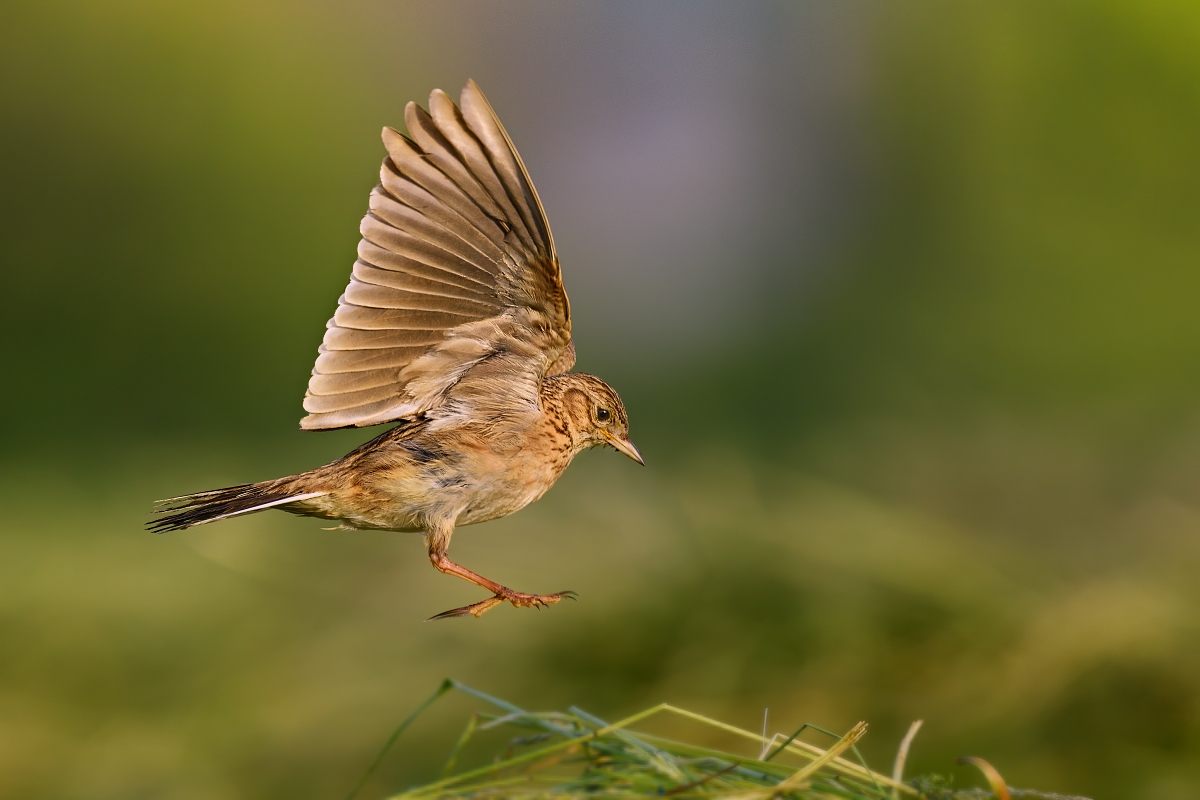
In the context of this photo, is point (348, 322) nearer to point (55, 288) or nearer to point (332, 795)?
point (332, 795)

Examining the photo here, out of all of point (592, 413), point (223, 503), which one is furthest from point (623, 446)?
point (223, 503)

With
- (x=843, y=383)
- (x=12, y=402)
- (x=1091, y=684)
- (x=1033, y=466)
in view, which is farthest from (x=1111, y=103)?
(x=12, y=402)

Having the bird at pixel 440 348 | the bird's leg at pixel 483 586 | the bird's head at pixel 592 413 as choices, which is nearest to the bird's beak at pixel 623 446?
the bird's head at pixel 592 413

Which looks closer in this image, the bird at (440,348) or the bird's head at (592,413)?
the bird at (440,348)

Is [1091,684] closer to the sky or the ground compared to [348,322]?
closer to the ground

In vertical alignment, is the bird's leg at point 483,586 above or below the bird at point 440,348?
below

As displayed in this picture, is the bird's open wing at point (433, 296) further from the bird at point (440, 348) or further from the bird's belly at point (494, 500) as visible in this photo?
the bird's belly at point (494, 500)

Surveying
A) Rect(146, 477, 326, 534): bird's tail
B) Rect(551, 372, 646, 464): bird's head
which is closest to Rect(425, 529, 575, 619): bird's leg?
Rect(146, 477, 326, 534): bird's tail
